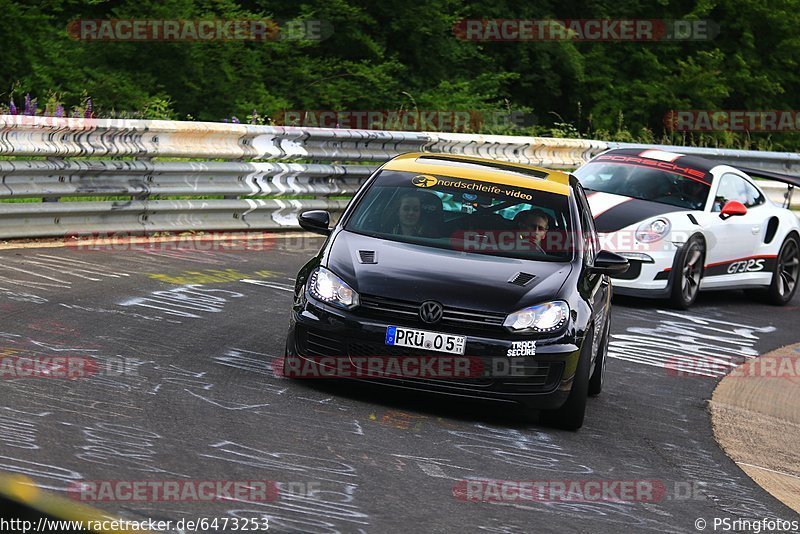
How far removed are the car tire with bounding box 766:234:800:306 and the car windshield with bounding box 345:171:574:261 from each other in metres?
7.86

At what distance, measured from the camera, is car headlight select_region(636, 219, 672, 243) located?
1402 centimetres

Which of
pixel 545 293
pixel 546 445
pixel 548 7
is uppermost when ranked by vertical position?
pixel 548 7

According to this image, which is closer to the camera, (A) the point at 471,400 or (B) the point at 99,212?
(A) the point at 471,400

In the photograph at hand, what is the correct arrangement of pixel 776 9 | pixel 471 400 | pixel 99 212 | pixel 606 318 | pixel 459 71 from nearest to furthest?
1. pixel 471 400
2. pixel 606 318
3. pixel 99 212
4. pixel 459 71
5. pixel 776 9

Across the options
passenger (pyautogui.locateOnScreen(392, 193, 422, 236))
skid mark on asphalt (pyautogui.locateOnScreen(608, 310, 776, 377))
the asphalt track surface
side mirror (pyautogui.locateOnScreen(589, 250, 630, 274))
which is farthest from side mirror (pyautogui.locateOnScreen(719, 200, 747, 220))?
passenger (pyautogui.locateOnScreen(392, 193, 422, 236))

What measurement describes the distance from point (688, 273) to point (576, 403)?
6.81m

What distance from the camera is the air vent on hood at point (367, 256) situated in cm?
809

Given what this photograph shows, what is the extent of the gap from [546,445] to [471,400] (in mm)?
786

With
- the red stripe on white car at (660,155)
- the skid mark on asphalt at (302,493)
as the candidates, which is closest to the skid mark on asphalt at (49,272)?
the skid mark on asphalt at (302,493)

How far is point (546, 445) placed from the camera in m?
7.54

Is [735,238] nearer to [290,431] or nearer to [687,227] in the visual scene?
[687,227]

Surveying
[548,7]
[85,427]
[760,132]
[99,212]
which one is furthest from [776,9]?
[85,427]

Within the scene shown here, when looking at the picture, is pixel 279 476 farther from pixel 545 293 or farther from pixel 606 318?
pixel 606 318

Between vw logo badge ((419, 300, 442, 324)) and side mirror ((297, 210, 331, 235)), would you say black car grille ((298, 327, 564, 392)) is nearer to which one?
vw logo badge ((419, 300, 442, 324))
